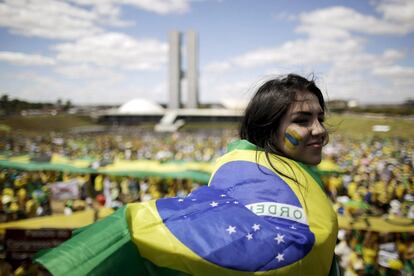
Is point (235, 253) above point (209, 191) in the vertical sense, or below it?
below

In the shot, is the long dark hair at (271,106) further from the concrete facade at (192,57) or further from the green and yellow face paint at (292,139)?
the concrete facade at (192,57)

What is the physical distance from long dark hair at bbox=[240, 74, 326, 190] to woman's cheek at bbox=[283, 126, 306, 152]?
0.05m

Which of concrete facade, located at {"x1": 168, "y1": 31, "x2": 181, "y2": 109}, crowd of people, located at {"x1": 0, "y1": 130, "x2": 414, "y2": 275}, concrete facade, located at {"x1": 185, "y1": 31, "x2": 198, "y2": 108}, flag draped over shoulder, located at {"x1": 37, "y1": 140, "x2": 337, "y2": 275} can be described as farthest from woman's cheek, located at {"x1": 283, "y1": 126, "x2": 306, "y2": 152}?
concrete facade, located at {"x1": 185, "y1": 31, "x2": 198, "y2": 108}

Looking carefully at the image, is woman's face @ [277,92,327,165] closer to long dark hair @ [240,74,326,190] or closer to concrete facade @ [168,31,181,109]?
long dark hair @ [240,74,326,190]

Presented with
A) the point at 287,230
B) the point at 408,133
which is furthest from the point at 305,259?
the point at 408,133

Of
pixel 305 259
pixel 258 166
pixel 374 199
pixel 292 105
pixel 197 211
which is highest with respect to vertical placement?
pixel 292 105

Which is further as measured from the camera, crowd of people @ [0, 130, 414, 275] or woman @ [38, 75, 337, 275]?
crowd of people @ [0, 130, 414, 275]

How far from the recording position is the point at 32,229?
17.3 ft

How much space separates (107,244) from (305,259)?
0.64 metres

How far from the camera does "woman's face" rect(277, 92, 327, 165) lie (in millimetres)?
1356

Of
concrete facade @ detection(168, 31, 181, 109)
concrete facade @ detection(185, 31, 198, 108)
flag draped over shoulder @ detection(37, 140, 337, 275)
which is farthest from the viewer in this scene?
concrete facade @ detection(185, 31, 198, 108)

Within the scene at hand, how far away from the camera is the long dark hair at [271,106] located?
1376mm

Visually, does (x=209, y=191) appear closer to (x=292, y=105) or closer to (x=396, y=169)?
(x=292, y=105)

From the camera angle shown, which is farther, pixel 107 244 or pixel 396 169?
pixel 396 169
